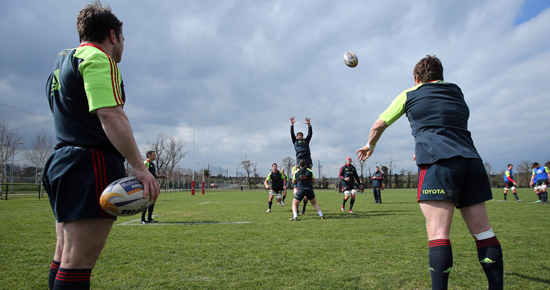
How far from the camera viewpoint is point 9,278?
3.07 metres

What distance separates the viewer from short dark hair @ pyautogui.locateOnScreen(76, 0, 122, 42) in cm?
168

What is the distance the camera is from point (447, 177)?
78.9 inches

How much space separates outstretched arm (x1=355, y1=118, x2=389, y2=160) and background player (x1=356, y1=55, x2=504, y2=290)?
0.25m

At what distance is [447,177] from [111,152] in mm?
2249

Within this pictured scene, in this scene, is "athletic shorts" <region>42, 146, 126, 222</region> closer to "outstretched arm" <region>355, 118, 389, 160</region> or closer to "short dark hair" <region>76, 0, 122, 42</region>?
"short dark hair" <region>76, 0, 122, 42</region>

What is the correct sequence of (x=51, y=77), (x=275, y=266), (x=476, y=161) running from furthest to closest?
(x=275, y=266), (x=476, y=161), (x=51, y=77)

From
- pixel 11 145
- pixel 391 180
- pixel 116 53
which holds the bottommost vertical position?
pixel 391 180

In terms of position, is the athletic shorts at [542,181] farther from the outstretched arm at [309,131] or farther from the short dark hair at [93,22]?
the short dark hair at [93,22]

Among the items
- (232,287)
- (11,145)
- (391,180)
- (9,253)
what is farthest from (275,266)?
(391,180)

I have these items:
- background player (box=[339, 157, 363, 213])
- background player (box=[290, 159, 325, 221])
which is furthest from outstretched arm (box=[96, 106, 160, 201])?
background player (box=[339, 157, 363, 213])

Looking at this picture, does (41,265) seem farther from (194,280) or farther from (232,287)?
(232,287)

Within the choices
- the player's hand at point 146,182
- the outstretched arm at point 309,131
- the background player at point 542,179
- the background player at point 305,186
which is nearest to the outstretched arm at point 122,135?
the player's hand at point 146,182

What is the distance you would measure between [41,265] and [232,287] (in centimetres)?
271

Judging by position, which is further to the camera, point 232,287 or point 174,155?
point 174,155
